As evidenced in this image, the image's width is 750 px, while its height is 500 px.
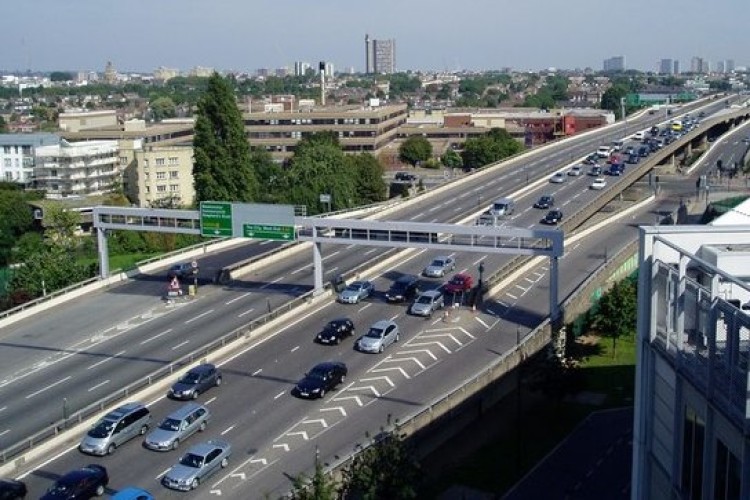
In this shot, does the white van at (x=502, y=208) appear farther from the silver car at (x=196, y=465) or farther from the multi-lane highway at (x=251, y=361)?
the silver car at (x=196, y=465)

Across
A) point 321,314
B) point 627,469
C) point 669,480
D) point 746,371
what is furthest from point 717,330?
point 321,314

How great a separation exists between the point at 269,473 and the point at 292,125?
7910cm

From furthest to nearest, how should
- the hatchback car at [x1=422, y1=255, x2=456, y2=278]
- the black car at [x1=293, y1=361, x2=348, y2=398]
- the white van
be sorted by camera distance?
1. the white van
2. the hatchback car at [x1=422, y1=255, x2=456, y2=278]
3. the black car at [x1=293, y1=361, x2=348, y2=398]

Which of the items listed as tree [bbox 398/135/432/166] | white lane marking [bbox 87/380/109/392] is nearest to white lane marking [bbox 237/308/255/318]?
white lane marking [bbox 87/380/109/392]

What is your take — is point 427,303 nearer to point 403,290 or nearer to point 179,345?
point 403,290

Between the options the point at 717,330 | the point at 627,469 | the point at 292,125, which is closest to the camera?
the point at 717,330

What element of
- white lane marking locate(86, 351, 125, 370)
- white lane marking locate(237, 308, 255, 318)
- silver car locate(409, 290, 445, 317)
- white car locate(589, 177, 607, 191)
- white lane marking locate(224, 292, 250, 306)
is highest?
white car locate(589, 177, 607, 191)

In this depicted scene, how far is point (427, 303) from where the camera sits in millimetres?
31844

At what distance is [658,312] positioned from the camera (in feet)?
44.6

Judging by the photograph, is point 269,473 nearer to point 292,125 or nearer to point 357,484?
point 357,484

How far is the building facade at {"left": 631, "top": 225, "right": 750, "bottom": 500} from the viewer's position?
35.0 ft

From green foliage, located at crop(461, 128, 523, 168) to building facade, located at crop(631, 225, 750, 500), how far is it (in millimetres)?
75137

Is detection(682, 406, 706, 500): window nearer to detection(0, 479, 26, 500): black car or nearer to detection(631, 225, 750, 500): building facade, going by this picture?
detection(631, 225, 750, 500): building facade

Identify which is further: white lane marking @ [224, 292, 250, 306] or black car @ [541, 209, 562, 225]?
black car @ [541, 209, 562, 225]
